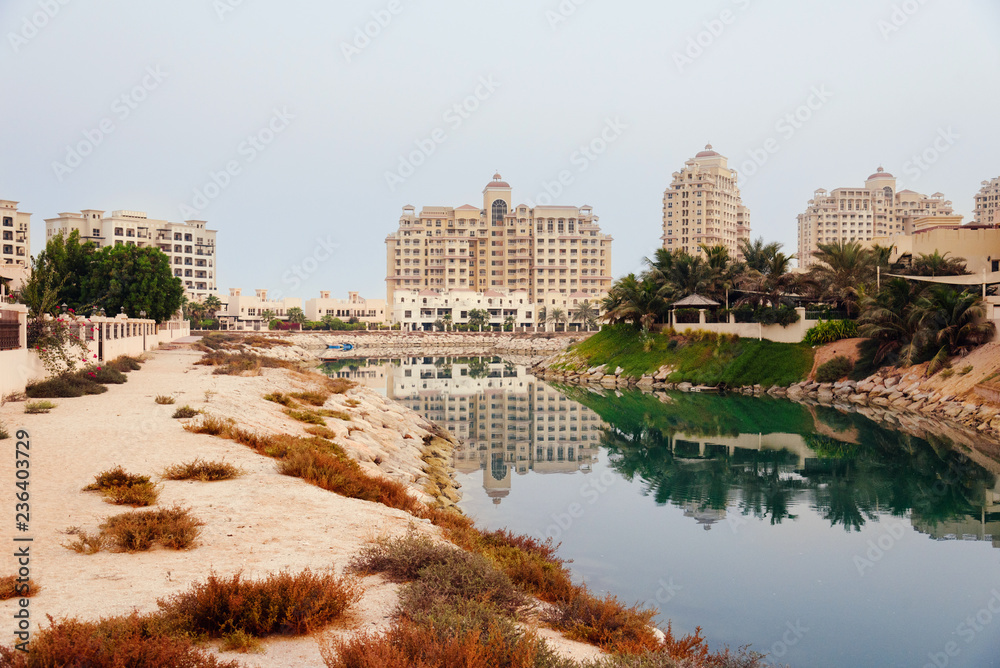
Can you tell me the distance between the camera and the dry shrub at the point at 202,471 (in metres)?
11.0

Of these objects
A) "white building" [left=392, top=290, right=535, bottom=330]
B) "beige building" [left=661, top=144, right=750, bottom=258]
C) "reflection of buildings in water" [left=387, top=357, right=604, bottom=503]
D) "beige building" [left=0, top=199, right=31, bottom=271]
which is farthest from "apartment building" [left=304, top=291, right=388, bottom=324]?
"reflection of buildings in water" [left=387, top=357, right=604, bottom=503]

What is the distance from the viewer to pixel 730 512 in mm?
15797

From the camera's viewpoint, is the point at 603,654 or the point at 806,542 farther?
the point at 806,542

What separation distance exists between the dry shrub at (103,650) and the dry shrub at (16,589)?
5.34 feet

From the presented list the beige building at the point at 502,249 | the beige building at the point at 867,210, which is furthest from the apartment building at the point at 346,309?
the beige building at the point at 867,210

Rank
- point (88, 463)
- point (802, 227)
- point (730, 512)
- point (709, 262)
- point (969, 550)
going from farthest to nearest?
point (802, 227) → point (709, 262) → point (730, 512) → point (969, 550) → point (88, 463)

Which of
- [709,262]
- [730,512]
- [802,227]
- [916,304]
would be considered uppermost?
[802,227]

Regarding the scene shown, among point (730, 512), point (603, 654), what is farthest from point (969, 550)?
point (603, 654)

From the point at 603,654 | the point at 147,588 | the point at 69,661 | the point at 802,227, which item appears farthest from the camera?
the point at 802,227

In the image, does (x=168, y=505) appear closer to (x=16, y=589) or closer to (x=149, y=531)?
(x=149, y=531)

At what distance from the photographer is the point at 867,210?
172m

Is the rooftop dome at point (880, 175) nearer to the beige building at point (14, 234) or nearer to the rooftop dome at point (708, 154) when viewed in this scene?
the rooftop dome at point (708, 154)

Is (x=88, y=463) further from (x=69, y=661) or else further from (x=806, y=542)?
(x=806, y=542)

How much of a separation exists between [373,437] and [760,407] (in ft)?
73.9
